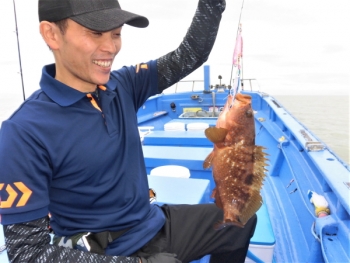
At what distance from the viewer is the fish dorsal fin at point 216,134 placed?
173 centimetres

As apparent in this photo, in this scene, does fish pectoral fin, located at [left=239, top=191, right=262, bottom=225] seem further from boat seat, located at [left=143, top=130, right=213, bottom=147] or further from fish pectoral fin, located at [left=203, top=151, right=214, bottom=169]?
boat seat, located at [left=143, top=130, right=213, bottom=147]

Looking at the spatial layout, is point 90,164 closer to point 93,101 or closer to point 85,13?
point 93,101

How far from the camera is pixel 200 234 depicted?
77.3 inches

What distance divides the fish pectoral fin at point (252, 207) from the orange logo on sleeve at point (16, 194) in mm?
1243

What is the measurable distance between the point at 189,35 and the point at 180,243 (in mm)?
1474

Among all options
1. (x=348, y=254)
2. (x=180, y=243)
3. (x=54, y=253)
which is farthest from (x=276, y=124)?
(x=54, y=253)

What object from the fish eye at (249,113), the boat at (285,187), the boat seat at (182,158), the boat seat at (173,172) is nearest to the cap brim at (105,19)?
the fish eye at (249,113)

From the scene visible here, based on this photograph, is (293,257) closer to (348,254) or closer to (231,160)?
(348,254)

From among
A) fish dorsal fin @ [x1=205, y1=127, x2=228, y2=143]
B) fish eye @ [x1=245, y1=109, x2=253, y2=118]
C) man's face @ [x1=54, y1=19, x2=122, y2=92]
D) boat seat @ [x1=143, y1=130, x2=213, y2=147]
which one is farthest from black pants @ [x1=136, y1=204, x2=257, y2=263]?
boat seat @ [x1=143, y1=130, x2=213, y2=147]

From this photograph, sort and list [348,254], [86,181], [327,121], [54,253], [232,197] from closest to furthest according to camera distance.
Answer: [54,253]
[86,181]
[232,197]
[348,254]
[327,121]

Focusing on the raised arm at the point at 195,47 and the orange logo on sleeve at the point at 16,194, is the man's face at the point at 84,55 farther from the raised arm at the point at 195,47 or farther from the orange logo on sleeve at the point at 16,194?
the orange logo on sleeve at the point at 16,194

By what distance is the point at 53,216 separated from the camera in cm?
163

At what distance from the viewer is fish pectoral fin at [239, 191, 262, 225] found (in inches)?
70.3

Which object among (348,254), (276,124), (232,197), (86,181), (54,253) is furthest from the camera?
(276,124)
